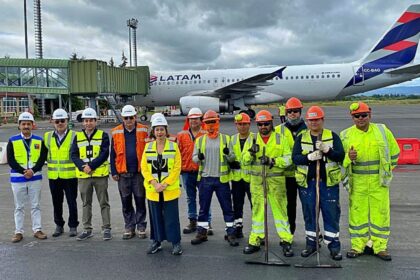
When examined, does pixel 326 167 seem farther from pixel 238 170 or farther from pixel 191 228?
pixel 191 228

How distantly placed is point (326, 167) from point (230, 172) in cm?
128

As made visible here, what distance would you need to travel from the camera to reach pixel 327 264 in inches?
177

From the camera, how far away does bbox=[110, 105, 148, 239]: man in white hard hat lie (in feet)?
18.4

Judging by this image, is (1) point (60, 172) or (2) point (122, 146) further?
(1) point (60, 172)

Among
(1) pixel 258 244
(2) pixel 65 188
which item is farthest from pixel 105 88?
(1) pixel 258 244

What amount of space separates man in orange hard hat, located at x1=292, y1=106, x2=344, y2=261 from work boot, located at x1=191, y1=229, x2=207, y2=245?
4.37 ft

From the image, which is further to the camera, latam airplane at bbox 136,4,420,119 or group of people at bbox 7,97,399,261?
latam airplane at bbox 136,4,420,119

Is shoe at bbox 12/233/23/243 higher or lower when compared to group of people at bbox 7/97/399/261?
lower

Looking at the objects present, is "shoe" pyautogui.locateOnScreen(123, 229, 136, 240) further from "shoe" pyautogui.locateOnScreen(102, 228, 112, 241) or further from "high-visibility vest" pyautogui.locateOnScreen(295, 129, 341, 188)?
"high-visibility vest" pyautogui.locateOnScreen(295, 129, 341, 188)

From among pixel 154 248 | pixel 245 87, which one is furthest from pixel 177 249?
pixel 245 87

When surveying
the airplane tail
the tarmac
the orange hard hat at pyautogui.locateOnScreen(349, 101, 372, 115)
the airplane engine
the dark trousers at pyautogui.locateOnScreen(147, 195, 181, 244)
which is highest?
the airplane tail

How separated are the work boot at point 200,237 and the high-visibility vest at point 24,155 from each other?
97.1 inches

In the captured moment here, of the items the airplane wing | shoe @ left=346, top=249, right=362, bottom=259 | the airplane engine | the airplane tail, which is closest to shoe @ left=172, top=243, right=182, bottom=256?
shoe @ left=346, top=249, right=362, bottom=259

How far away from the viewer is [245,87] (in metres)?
27.3
